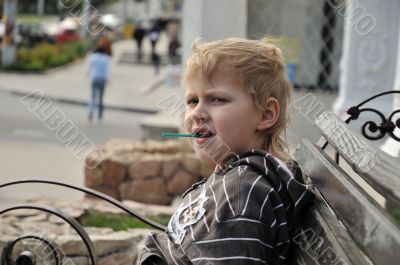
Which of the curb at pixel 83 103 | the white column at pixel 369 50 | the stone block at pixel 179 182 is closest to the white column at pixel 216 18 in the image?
the white column at pixel 369 50

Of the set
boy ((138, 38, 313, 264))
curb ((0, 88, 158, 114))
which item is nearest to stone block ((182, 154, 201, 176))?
boy ((138, 38, 313, 264))

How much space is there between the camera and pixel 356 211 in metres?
1.71

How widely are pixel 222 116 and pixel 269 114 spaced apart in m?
0.14

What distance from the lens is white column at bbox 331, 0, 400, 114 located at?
21.6ft

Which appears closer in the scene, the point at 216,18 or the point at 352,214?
the point at 352,214

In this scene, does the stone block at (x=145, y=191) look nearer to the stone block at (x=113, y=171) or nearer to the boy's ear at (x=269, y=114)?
the stone block at (x=113, y=171)

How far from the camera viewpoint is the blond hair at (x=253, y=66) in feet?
6.37

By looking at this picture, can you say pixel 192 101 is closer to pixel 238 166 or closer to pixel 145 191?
pixel 238 166

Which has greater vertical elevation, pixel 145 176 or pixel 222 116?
pixel 222 116

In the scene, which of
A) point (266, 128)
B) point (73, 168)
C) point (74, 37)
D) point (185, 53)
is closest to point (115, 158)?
point (185, 53)

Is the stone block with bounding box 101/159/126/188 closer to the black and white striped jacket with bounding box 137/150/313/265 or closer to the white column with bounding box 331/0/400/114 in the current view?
the white column with bounding box 331/0/400/114

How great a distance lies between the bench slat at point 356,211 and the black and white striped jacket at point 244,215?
0.09m

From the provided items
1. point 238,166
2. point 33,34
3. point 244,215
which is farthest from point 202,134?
point 33,34

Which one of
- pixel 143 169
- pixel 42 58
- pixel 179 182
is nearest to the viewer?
pixel 143 169
